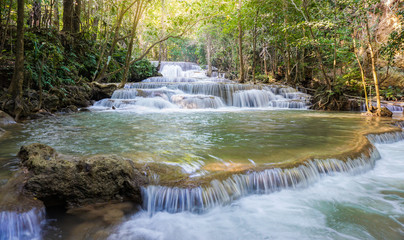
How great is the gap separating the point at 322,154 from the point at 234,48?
75.9 feet

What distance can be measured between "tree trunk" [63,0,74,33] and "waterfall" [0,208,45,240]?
1175 centimetres

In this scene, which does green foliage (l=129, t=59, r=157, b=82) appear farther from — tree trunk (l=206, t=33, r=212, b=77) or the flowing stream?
the flowing stream

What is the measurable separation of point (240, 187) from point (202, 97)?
10.3 meters

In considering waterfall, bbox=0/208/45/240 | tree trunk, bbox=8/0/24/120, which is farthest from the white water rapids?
tree trunk, bbox=8/0/24/120

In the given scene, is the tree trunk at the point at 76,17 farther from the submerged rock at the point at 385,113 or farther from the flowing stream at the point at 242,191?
the submerged rock at the point at 385,113

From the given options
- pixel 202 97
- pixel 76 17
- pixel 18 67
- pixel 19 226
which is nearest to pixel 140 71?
pixel 76 17

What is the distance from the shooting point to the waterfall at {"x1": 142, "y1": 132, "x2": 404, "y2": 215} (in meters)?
2.68

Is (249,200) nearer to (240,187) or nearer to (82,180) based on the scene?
(240,187)

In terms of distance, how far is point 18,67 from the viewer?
6.18 metres

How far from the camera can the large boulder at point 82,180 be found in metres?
2.45

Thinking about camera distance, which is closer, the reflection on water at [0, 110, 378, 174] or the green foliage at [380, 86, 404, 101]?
the reflection on water at [0, 110, 378, 174]

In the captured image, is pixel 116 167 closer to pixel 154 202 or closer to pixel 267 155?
pixel 154 202

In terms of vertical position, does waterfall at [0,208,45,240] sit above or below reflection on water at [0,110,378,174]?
below

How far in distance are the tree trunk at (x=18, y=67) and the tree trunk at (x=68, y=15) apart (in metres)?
6.02
